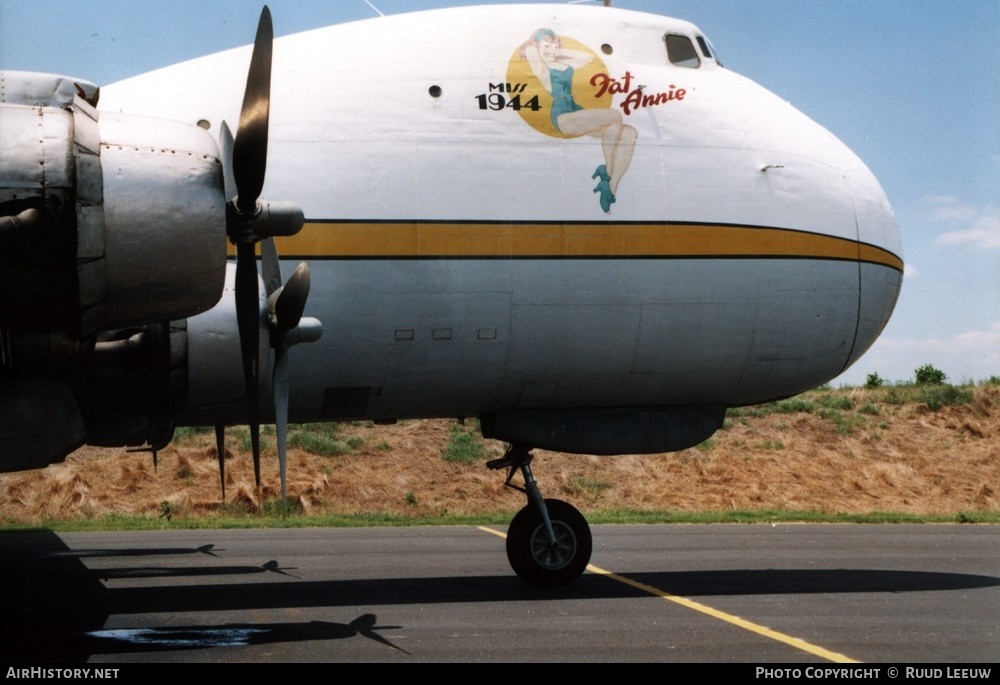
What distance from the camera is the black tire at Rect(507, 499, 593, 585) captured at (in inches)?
543

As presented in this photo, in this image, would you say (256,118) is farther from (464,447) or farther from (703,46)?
(464,447)

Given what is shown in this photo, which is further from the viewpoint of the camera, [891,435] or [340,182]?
[891,435]

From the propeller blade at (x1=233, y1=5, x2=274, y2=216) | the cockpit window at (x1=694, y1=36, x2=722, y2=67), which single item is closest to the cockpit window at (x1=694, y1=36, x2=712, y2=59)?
the cockpit window at (x1=694, y1=36, x2=722, y2=67)

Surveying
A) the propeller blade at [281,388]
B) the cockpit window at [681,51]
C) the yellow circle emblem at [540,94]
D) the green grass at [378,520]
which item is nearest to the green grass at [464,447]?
the green grass at [378,520]

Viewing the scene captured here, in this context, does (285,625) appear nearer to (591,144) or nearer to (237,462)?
(591,144)

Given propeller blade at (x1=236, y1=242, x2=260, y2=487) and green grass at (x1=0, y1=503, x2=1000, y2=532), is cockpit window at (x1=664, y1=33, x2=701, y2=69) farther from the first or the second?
green grass at (x1=0, y1=503, x2=1000, y2=532)

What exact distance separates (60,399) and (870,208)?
10.7 meters

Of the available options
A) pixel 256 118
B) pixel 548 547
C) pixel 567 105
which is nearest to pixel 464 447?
pixel 548 547

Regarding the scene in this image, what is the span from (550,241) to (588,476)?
84.5ft

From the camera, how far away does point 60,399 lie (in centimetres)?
911

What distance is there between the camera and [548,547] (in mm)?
13820

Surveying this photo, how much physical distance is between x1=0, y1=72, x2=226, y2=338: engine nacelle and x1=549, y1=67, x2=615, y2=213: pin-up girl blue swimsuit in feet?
19.5
